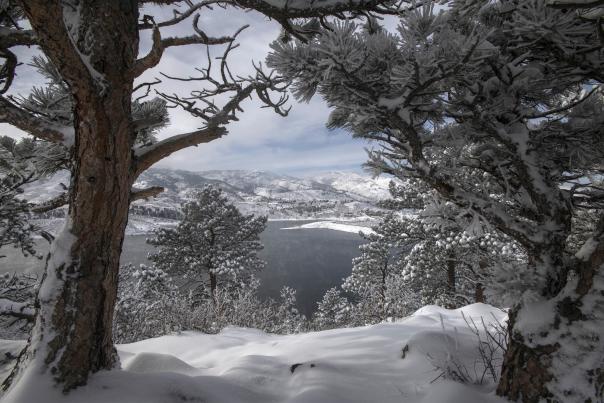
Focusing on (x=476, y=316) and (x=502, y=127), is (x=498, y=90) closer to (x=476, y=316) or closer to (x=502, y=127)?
(x=502, y=127)

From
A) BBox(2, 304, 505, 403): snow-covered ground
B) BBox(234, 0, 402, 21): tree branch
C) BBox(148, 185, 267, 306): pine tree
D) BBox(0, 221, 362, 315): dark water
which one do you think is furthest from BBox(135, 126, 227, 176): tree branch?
BBox(0, 221, 362, 315): dark water

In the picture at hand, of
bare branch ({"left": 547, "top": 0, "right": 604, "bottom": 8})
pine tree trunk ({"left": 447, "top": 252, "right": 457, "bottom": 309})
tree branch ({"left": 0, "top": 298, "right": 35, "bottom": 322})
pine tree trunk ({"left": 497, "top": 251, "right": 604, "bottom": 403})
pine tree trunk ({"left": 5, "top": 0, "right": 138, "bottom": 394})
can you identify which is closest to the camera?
bare branch ({"left": 547, "top": 0, "right": 604, "bottom": 8})

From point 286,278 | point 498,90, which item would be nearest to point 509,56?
point 498,90

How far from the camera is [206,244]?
16547 mm

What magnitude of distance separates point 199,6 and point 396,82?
5.27ft

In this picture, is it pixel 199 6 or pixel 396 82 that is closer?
pixel 396 82

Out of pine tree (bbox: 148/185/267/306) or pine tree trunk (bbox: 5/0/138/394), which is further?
pine tree (bbox: 148/185/267/306)

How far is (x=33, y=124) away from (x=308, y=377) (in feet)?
8.71

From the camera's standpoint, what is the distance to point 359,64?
5.65 ft

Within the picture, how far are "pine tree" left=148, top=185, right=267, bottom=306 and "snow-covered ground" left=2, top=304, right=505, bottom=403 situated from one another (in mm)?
12697

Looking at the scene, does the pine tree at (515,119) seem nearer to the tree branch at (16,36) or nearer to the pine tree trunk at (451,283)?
the tree branch at (16,36)

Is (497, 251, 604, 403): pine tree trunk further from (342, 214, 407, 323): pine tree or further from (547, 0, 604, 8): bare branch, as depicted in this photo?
(342, 214, 407, 323): pine tree

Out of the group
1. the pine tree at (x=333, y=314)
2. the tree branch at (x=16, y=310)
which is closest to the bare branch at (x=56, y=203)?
the tree branch at (x=16, y=310)

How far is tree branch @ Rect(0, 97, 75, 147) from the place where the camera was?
199 centimetres
